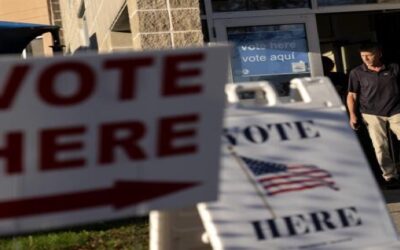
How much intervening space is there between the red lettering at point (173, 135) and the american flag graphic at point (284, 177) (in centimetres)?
85

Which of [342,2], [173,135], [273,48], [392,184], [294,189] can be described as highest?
[342,2]

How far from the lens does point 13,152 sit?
247 cm

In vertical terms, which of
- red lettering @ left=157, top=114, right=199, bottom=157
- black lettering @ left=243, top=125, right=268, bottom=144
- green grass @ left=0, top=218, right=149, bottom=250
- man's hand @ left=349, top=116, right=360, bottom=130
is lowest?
green grass @ left=0, top=218, right=149, bottom=250

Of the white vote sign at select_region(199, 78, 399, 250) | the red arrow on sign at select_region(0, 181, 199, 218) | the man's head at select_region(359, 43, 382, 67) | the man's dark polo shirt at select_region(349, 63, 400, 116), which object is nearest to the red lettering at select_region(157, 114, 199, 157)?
the red arrow on sign at select_region(0, 181, 199, 218)

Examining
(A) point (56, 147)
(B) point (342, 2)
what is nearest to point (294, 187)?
(A) point (56, 147)

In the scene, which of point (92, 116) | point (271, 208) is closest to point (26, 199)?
point (92, 116)

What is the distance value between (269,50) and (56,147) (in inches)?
226

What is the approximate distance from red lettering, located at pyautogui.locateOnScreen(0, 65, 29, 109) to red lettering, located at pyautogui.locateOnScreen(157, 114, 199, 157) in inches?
20.2

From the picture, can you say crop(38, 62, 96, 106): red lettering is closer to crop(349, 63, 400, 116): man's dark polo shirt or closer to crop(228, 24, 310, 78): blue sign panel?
crop(228, 24, 310, 78): blue sign panel

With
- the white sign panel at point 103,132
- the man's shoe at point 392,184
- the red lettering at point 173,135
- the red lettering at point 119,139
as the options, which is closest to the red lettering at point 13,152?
the white sign panel at point 103,132

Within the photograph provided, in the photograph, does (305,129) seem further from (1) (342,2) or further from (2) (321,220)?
(1) (342,2)

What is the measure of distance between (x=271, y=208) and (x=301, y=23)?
5052 millimetres

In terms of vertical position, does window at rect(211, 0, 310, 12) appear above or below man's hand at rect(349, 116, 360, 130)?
above

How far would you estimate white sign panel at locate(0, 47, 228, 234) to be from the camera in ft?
8.00
